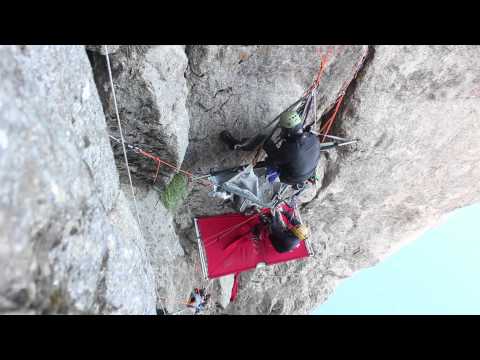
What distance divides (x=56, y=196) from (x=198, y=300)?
504 cm

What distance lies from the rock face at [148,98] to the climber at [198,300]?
111 inches

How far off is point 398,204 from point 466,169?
5.08 feet

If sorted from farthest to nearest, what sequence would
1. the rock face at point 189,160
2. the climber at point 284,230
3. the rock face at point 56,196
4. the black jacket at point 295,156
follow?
the climber at point 284,230
the black jacket at point 295,156
the rock face at point 189,160
the rock face at point 56,196

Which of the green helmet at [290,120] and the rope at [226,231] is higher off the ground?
the green helmet at [290,120]

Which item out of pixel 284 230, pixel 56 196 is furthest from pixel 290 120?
pixel 56 196

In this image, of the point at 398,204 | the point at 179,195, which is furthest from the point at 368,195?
the point at 179,195

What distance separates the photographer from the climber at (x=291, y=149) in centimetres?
480

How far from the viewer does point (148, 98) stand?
12.8ft

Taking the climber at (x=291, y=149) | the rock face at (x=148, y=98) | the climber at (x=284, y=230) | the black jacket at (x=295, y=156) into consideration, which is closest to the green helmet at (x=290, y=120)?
the climber at (x=291, y=149)

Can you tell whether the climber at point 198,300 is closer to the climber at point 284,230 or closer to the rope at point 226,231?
the rope at point 226,231

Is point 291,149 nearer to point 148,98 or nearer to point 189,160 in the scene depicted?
point 189,160

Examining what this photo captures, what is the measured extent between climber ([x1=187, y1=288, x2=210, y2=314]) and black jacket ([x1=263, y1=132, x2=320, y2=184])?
2888 millimetres

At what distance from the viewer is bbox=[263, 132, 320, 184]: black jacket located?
4844 millimetres

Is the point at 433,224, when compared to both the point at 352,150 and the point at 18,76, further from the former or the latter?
the point at 18,76
